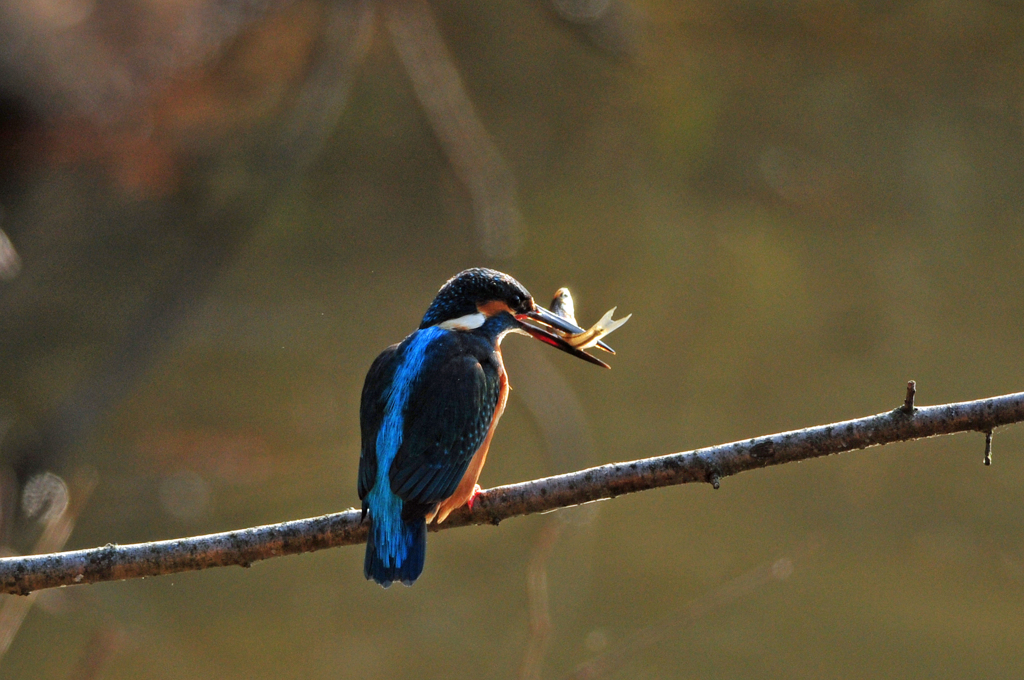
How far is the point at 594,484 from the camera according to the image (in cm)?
156

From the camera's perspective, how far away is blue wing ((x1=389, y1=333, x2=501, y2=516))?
1.79 metres

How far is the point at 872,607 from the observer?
3877 millimetres

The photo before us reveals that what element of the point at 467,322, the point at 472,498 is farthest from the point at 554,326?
the point at 472,498

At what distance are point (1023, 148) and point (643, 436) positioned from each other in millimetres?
2281

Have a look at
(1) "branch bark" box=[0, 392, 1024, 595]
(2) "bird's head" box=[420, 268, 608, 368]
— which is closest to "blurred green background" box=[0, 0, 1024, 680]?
(2) "bird's head" box=[420, 268, 608, 368]

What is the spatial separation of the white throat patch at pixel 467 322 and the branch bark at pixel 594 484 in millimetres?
524

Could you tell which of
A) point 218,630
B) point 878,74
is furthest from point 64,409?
point 878,74

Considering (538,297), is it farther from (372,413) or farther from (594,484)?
(594,484)

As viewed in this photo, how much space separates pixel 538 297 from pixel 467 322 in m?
2.58

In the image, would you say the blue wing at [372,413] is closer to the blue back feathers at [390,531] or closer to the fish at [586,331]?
the blue back feathers at [390,531]

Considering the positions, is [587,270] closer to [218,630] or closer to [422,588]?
[422,588]

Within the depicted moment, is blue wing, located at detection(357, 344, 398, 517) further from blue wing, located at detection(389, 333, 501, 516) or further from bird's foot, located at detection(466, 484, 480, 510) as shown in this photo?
bird's foot, located at detection(466, 484, 480, 510)

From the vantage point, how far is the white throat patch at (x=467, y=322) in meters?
2.10

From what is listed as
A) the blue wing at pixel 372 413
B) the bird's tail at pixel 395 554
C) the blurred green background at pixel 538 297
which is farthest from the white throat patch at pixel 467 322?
the blurred green background at pixel 538 297
